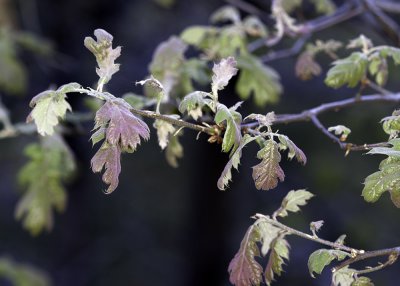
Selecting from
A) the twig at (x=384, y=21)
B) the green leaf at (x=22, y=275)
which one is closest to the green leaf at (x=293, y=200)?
the twig at (x=384, y=21)

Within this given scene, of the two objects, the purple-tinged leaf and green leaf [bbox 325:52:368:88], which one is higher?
green leaf [bbox 325:52:368:88]

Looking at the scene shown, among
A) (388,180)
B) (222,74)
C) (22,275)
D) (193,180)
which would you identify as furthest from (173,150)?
(193,180)

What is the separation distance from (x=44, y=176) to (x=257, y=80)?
3.08 ft

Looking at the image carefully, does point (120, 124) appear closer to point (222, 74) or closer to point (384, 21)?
point (222, 74)

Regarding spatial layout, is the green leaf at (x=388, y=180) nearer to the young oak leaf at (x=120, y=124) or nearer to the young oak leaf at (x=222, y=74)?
the young oak leaf at (x=222, y=74)

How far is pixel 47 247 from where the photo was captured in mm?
5324

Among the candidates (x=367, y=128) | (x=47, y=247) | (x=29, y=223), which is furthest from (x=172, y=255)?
(x=29, y=223)

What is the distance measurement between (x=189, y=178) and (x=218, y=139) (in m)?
3.63

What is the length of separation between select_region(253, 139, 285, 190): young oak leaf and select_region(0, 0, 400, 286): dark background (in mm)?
2388

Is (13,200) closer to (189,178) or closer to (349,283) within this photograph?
(189,178)

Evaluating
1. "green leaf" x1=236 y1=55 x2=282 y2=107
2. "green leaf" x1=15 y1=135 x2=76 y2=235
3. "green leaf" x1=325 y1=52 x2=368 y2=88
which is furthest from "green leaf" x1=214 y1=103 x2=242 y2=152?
"green leaf" x1=15 y1=135 x2=76 y2=235

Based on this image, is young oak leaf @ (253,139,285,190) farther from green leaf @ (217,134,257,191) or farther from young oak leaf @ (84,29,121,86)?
young oak leaf @ (84,29,121,86)

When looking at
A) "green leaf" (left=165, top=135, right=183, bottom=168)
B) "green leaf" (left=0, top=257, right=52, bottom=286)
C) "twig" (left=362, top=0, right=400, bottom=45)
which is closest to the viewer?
"green leaf" (left=165, top=135, right=183, bottom=168)

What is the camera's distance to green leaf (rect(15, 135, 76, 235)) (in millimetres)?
2176
